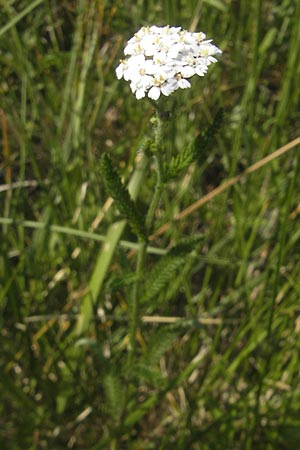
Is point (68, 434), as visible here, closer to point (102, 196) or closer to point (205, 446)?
point (205, 446)

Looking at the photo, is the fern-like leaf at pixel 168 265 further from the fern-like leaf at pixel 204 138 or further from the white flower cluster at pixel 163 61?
the white flower cluster at pixel 163 61

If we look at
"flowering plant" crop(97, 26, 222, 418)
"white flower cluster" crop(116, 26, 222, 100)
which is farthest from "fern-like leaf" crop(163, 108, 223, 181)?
"white flower cluster" crop(116, 26, 222, 100)

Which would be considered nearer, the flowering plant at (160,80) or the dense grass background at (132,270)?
the flowering plant at (160,80)

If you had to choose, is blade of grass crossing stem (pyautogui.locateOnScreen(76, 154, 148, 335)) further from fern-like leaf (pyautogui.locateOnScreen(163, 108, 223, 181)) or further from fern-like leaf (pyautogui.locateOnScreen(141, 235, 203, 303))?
fern-like leaf (pyautogui.locateOnScreen(163, 108, 223, 181))

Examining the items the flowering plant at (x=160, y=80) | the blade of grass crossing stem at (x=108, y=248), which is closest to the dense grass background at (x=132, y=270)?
the blade of grass crossing stem at (x=108, y=248)

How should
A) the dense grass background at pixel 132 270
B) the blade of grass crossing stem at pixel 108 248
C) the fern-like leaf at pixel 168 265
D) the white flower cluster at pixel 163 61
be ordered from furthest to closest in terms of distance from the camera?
the dense grass background at pixel 132 270 → the blade of grass crossing stem at pixel 108 248 → the fern-like leaf at pixel 168 265 → the white flower cluster at pixel 163 61
